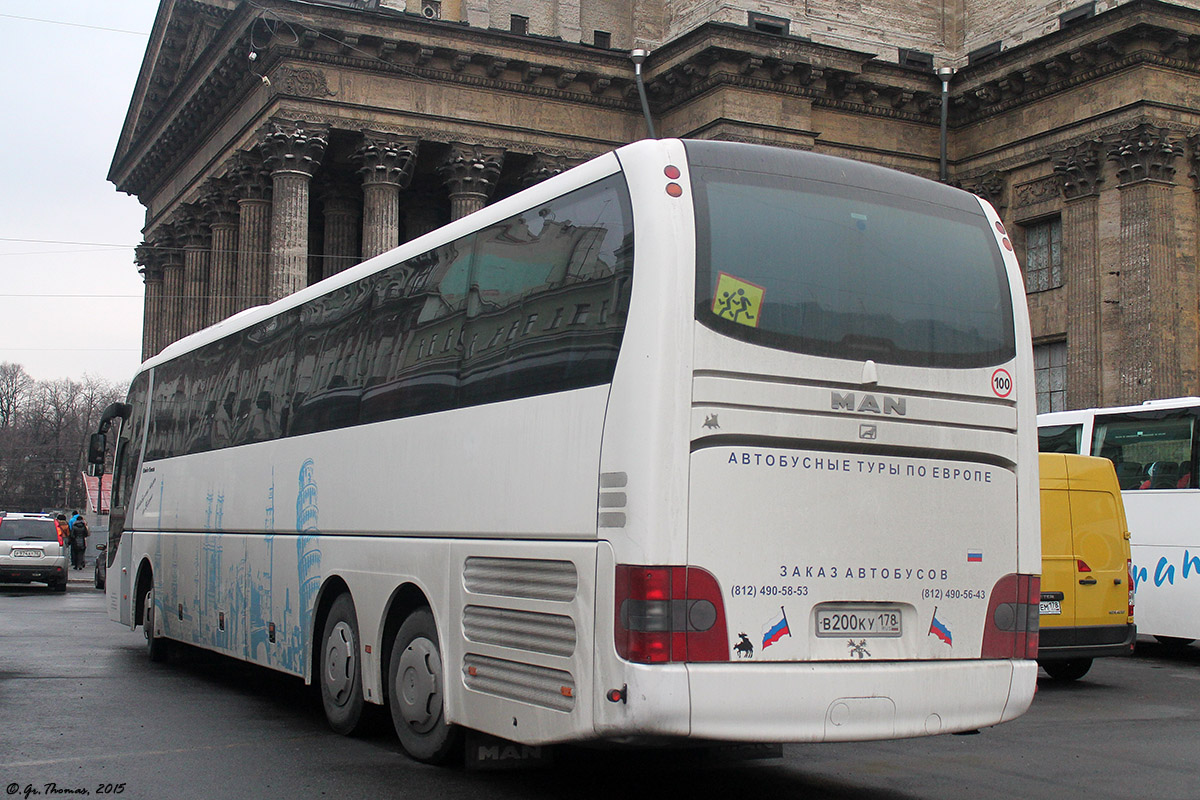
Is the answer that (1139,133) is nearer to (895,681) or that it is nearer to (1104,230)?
(1104,230)

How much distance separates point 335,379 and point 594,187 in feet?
→ 11.4

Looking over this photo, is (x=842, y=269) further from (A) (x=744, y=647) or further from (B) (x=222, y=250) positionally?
(B) (x=222, y=250)

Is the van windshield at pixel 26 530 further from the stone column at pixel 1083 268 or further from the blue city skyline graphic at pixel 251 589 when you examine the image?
the stone column at pixel 1083 268

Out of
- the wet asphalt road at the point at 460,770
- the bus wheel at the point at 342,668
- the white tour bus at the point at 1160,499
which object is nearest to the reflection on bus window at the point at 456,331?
the bus wheel at the point at 342,668

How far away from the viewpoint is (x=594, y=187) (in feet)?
22.7

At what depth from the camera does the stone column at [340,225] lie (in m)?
39.9

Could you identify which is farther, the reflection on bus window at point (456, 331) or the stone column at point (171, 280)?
the stone column at point (171, 280)

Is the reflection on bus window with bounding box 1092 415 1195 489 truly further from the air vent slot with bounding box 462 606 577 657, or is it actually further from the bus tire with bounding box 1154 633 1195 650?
the air vent slot with bounding box 462 606 577 657

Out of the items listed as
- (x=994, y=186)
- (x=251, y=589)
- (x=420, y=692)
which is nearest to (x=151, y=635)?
(x=251, y=589)

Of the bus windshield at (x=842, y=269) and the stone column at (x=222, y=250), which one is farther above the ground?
the stone column at (x=222, y=250)

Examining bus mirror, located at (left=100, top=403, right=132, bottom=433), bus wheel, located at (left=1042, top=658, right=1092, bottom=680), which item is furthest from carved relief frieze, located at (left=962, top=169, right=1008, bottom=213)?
bus mirror, located at (left=100, top=403, right=132, bottom=433)

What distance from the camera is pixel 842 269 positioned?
6.76 m

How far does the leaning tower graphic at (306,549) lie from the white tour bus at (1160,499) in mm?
10404

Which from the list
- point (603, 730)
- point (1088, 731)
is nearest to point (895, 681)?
point (603, 730)
